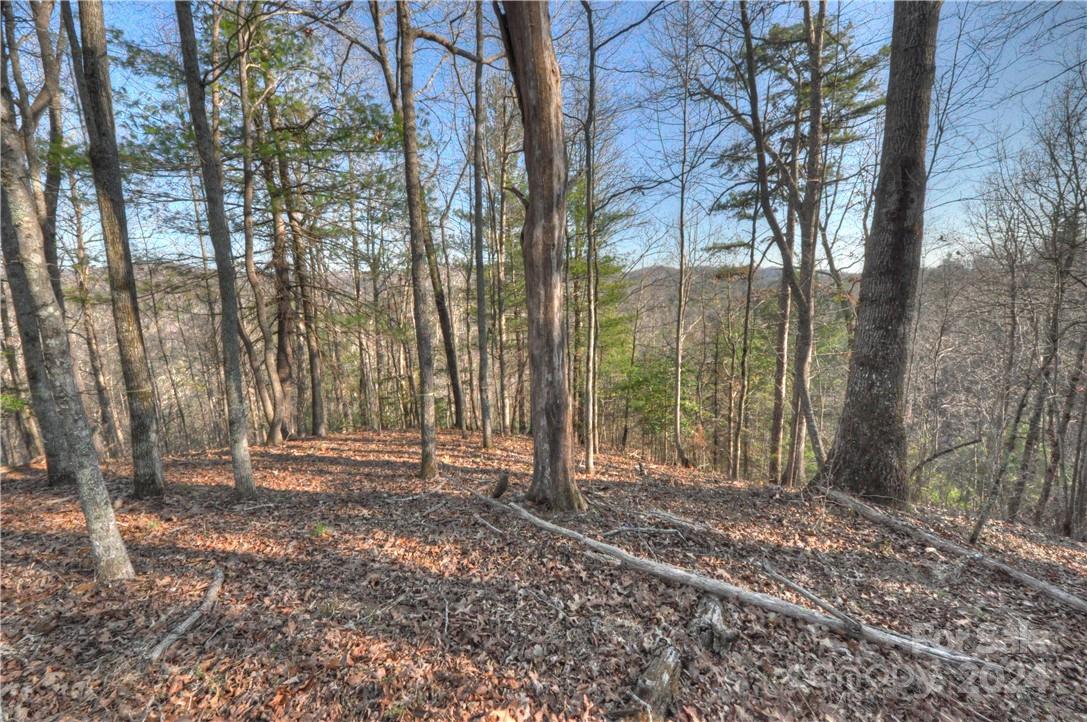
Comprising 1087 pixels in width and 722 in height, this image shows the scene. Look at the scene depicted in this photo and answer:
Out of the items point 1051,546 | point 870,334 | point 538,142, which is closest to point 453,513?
point 538,142

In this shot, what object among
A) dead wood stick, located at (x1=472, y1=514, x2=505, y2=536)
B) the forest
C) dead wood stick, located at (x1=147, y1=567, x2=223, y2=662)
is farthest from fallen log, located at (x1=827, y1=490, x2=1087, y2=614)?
dead wood stick, located at (x1=147, y1=567, x2=223, y2=662)

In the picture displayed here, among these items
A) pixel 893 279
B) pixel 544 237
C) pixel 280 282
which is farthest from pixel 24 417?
pixel 893 279

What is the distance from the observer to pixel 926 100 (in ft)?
15.9

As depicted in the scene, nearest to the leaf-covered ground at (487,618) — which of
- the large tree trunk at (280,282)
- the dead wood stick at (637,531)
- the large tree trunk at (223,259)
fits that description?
the dead wood stick at (637,531)

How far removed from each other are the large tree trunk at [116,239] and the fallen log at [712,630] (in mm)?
7248

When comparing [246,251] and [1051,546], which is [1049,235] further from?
[246,251]

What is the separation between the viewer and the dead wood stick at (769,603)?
2975mm

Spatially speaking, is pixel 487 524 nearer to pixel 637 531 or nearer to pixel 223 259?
pixel 637 531

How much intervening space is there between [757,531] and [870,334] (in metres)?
3.03

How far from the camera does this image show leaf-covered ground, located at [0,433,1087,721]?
8.52 feet

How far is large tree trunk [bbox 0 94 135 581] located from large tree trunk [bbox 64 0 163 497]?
220cm

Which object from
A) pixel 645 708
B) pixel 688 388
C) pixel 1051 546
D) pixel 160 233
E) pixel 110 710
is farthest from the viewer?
pixel 688 388

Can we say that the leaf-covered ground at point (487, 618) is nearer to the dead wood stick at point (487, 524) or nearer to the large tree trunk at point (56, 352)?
the dead wood stick at point (487, 524)

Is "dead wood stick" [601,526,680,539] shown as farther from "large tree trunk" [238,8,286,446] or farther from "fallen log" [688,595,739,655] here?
"large tree trunk" [238,8,286,446]
